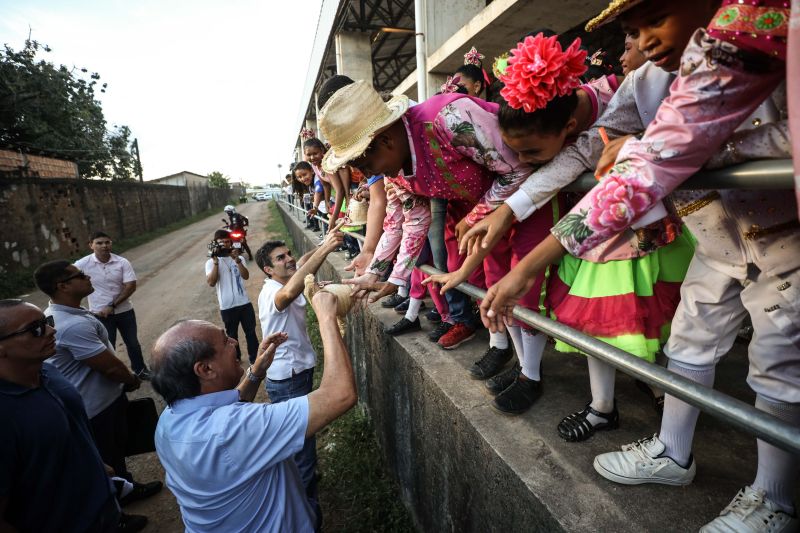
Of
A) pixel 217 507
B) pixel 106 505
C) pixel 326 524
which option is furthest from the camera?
pixel 326 524

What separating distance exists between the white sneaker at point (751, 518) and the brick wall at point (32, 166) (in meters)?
15.4

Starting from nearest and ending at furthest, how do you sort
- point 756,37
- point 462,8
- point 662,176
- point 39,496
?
point 756,37 → point 662,176 → point 39,496 → point 462,8

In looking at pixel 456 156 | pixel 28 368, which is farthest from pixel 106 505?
pixel 456 156

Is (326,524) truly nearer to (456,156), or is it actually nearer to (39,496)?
(39,496)

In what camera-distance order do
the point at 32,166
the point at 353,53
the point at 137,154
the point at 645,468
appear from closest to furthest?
1. the point at 645,468
2. the point at 353,53
3. the point at 32,166
4. the point at 137,154

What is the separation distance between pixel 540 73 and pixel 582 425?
49.2 inches

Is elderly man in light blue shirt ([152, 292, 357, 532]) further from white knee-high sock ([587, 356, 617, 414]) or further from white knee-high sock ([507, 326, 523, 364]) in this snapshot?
white knee-high sock ([587, 356, 617, 414])

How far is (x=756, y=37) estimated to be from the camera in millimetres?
679

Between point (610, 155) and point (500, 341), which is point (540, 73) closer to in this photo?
point (610, 155)

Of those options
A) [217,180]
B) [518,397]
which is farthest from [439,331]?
[217,180]

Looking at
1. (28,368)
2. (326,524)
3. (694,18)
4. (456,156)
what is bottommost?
(326,524)

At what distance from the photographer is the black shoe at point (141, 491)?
3152 mm

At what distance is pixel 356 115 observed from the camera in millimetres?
1636

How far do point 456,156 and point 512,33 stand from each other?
3541mm
